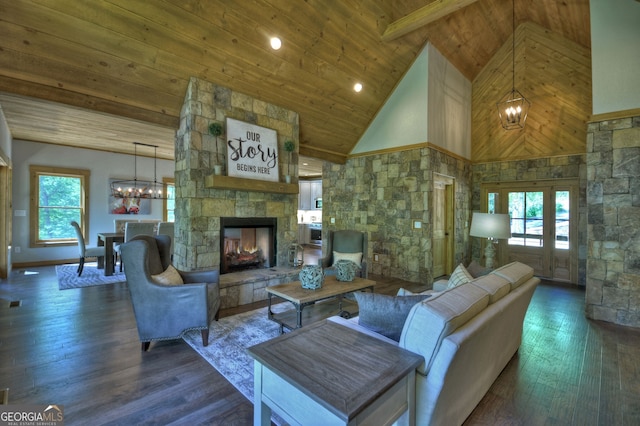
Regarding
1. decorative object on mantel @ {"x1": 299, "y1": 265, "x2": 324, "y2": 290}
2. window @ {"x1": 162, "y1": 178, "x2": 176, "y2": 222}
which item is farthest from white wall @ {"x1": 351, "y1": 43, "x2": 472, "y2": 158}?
window @ {"x1": 162, "y1": 178, "x2": 176, "y2": 222}

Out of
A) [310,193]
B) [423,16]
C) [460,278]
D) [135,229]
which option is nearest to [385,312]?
[460,278]

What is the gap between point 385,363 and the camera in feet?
4.29

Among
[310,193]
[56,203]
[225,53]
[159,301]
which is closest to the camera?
[159,301]

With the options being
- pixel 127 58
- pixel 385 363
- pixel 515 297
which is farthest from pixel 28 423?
pixel 127 58

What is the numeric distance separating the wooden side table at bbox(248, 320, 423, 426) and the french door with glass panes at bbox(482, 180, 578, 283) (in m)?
6.11

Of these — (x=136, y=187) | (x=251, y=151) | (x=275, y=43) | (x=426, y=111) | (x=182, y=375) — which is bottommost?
(x=182, y=375)

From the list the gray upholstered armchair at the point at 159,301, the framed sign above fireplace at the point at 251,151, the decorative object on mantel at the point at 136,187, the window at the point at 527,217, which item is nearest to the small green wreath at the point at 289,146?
the framed sign above fireplace at the point at 251,151

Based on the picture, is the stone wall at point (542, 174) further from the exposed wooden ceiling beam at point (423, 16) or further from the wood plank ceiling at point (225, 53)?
the exposed wooden ceiling beam at point (423, 16)

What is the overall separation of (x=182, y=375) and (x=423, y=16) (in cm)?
517

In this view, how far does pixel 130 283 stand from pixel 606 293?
544cm

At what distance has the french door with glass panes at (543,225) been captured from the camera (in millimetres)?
5656

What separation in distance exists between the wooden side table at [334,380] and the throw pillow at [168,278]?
1816 millimetres

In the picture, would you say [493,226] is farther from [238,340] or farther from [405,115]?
[405,115]

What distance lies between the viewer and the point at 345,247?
492 centimetres
